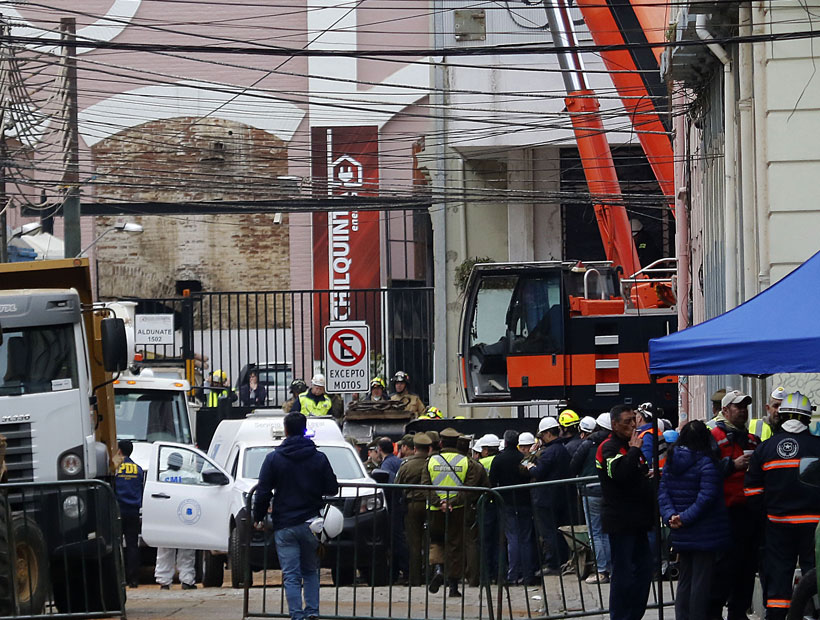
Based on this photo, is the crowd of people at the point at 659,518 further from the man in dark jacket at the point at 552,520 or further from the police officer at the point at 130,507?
the police officer at the point at 130,507

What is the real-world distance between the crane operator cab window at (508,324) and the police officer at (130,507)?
31.0 feet

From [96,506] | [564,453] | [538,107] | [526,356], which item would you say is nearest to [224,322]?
[538,107]

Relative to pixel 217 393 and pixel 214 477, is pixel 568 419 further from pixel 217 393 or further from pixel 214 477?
pixel 217 393

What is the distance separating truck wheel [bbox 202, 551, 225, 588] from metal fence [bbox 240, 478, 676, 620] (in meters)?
3.52

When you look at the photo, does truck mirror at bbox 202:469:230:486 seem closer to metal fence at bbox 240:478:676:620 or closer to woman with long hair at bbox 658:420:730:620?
metal fence at bbox 240:478:676:620

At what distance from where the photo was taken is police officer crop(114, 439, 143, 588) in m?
16.1

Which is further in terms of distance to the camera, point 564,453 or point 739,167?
point 564,453

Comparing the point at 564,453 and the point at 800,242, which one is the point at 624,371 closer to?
the point at 564,453

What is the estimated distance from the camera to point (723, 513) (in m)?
10.1

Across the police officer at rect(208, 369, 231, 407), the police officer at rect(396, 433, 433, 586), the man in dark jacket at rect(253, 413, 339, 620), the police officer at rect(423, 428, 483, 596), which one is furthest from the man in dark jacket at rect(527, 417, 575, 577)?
the police officer at rect(208, 369, 231, 407)

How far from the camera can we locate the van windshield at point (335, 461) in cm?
1684

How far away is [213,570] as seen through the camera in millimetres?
16234

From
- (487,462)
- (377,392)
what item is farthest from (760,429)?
(377,392)

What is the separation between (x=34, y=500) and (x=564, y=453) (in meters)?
6.16
